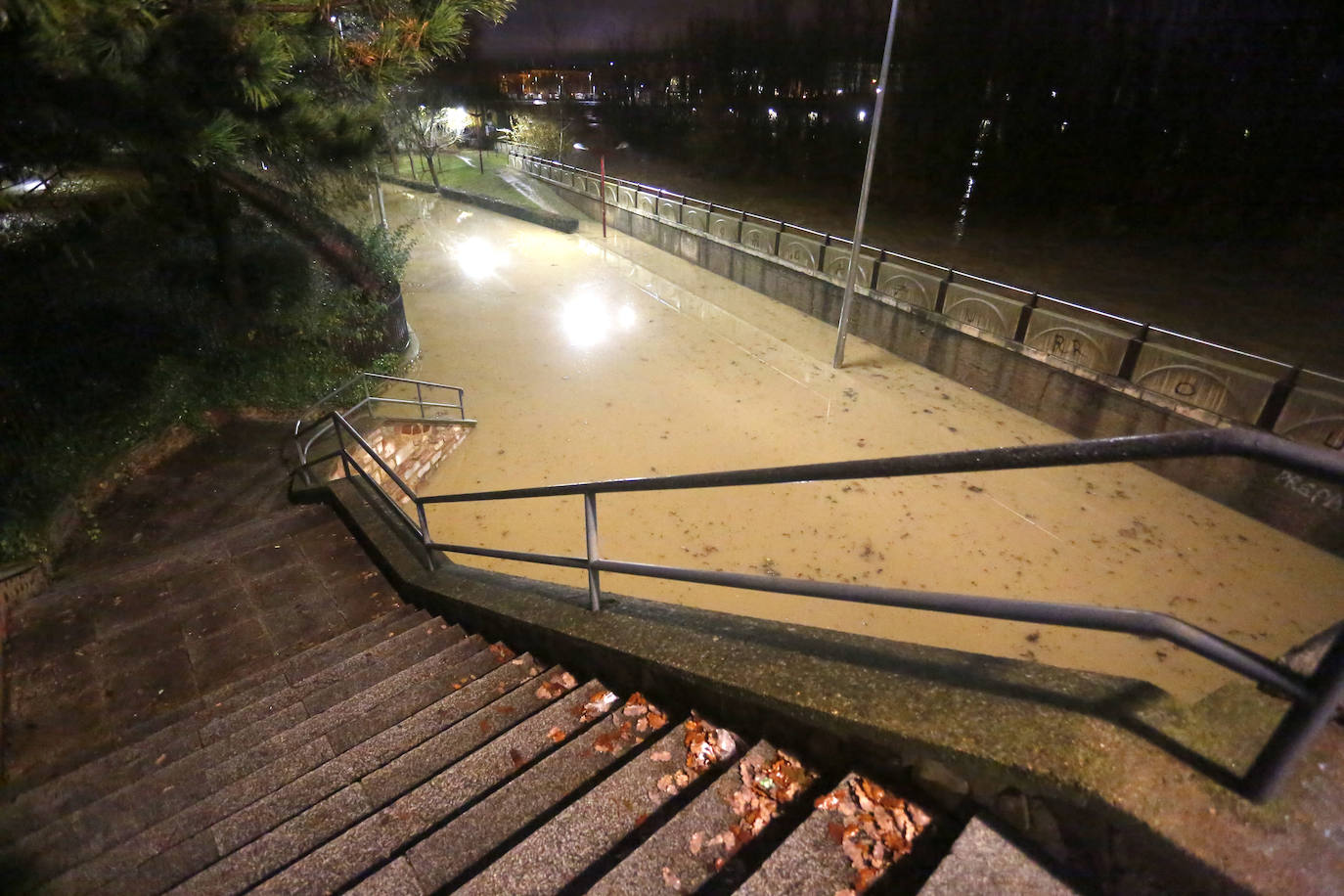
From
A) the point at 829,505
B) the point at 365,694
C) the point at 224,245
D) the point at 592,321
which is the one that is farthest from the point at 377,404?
the point at 365,694

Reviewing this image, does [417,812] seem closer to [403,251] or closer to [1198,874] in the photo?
[1198,874]

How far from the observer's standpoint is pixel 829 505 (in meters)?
8.60

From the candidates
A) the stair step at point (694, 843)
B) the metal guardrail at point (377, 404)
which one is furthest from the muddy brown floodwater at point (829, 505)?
A: the stair step at point (694, 843)

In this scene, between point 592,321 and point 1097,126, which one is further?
point 1097,126

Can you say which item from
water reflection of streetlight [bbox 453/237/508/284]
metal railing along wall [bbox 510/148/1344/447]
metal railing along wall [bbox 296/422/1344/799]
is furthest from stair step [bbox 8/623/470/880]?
water reflection of streetlight [bbox 453/237/508/284]

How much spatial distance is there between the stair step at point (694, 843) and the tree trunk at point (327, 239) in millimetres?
11755

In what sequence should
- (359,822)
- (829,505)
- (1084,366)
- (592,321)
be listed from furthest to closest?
(592,321), (1084,366), (829,505), (359,822)

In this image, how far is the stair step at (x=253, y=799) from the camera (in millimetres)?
2455

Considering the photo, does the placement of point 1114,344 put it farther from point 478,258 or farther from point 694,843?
point 478,258

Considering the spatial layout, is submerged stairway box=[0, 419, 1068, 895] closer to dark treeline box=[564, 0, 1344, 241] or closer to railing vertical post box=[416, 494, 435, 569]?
railing vertical post box=[416, 494, 435, 569]

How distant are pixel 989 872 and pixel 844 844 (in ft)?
1.21

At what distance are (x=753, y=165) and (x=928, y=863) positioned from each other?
4377 cm

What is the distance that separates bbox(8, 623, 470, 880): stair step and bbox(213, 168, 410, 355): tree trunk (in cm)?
978

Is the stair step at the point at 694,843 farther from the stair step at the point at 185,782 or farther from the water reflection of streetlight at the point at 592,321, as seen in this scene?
the water reflection of streetlight at the point at 592,321
